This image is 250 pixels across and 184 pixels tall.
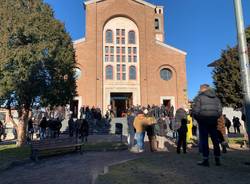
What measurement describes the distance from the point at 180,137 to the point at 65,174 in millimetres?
4081

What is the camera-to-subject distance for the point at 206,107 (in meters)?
6.87

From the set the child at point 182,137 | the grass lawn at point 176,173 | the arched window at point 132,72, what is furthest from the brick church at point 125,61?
the grass lawn at point 176,173

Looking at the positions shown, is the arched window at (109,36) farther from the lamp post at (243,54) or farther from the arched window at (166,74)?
the lamp post at (243,54)

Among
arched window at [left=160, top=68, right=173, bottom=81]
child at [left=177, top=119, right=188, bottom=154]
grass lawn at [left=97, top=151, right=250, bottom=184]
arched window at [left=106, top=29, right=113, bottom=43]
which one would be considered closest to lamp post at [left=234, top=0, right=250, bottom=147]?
grass lawn at [left=97, top=151, right=250, bottom=184]

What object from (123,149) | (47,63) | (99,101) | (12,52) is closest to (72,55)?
(47,63)

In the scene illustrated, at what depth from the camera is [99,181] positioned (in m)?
5.81

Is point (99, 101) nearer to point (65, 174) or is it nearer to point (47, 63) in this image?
point (47, 63)

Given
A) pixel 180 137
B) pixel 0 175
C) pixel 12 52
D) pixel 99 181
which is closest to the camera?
pixel 99 181

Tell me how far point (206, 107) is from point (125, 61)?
1226 inches

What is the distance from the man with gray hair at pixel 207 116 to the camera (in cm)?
684

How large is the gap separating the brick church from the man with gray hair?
28.7 m

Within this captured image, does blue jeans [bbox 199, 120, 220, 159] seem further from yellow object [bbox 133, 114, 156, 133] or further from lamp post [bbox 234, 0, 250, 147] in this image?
yellow object [bbox 133, 114, 156, 133]

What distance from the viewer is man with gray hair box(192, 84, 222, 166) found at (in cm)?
684

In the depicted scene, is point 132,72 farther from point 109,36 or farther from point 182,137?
point 182,137
